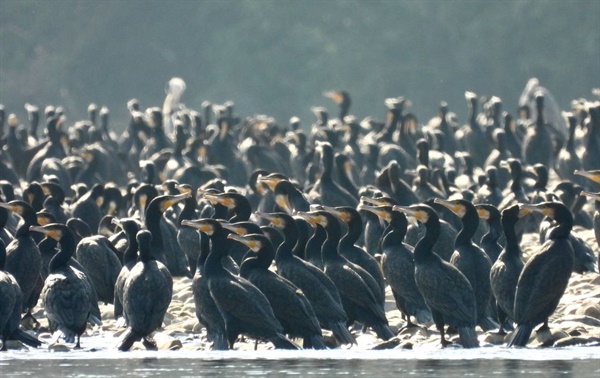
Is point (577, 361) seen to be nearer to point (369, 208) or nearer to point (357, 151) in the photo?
point (369, 208)

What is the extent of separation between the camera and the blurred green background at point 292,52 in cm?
7062

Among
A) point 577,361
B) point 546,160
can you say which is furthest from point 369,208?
point 546,160

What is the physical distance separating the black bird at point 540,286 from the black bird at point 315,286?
1.74 m

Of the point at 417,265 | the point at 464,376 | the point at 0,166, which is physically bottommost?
the point at 464,376

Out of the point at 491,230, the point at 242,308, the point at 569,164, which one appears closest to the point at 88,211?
the point at 491,230

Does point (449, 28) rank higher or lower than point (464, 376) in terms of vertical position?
higher

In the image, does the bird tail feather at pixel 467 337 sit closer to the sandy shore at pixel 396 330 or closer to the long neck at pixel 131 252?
the sandy shore at pixel 396 330

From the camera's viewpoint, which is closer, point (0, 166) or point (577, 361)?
point (577, 361)

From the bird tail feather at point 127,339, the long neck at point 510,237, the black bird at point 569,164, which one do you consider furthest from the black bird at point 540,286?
the black bird at point 569,164

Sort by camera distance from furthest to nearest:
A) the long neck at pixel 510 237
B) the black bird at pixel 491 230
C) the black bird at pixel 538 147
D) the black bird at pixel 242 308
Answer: the black bird at pixel 538 147
the black bird at pixel 491 230
the long neck at pixel 510 237
the black bird at pixel 242 308

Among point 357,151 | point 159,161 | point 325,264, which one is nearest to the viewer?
point 325,264

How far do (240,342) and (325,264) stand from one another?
4.46 feet

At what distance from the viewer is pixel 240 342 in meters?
17.9

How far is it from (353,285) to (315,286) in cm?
65
